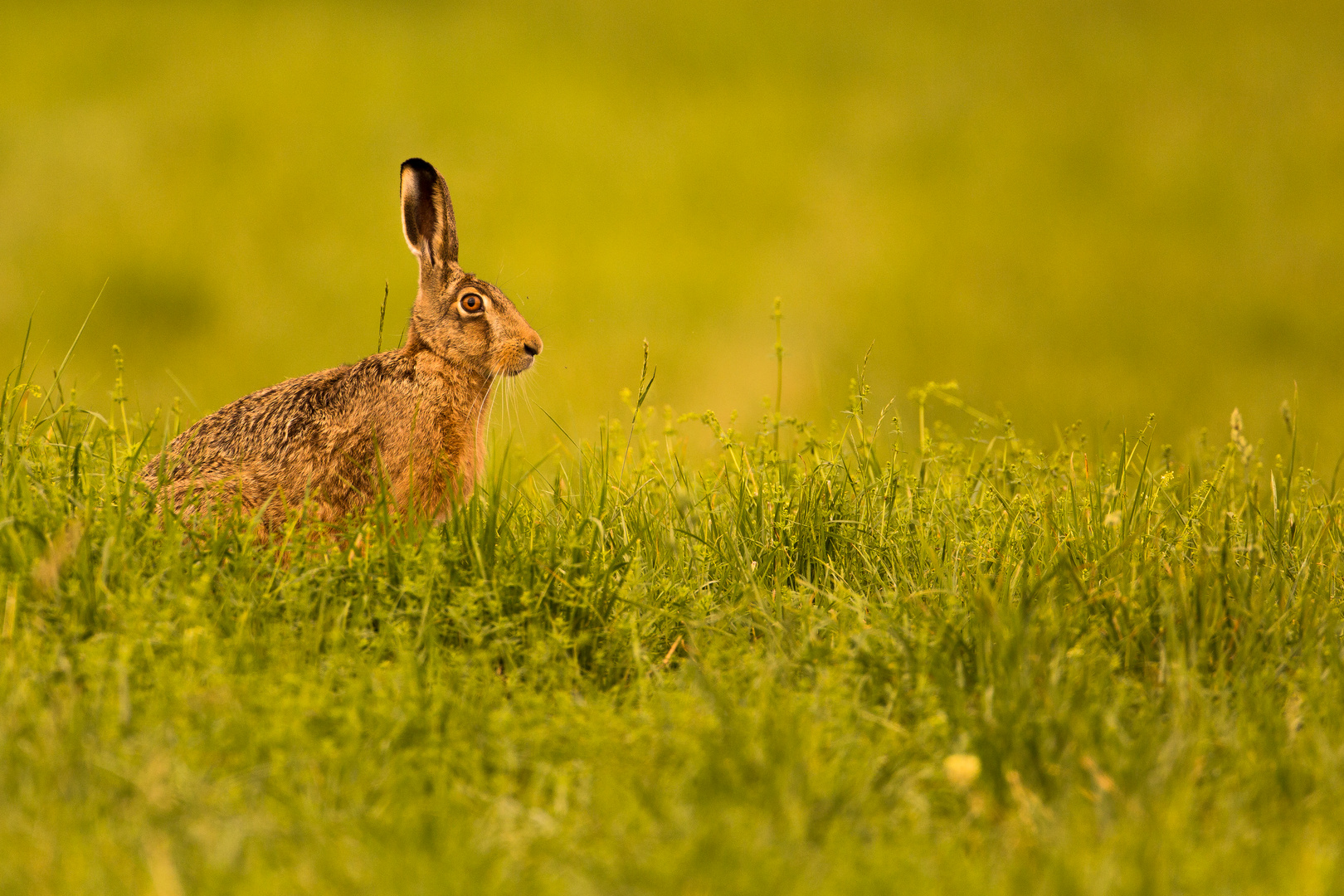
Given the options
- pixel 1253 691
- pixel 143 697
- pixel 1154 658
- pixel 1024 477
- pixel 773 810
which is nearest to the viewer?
pixel 773 810

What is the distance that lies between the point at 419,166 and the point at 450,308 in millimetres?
623

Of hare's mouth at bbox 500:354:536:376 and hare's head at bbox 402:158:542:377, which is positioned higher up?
hare's head at bbox 402:158:542:377

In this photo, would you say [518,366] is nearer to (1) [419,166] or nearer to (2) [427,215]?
(2) [427,215]

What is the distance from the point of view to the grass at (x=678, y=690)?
8.94 ft

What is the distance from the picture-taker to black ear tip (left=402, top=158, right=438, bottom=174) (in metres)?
5.21

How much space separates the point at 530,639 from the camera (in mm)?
3840

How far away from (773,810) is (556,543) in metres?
1.45

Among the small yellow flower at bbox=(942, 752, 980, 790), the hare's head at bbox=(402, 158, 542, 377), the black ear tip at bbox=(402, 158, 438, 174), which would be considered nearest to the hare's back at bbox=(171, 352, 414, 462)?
the hare's head at bbox=(402, 158, 542, 377)

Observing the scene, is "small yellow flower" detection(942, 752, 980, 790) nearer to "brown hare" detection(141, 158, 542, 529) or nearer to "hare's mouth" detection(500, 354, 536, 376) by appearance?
"brown hare" detection(141, 158, 542, 529)

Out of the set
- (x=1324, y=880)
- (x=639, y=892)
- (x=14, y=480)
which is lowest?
(x=1324, y=880)

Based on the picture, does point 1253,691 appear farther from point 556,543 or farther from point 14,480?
point 14,480

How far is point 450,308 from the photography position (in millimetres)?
5434

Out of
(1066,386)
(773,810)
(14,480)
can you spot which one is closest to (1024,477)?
(773,810)

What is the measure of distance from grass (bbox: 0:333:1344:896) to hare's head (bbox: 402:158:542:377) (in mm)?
814
